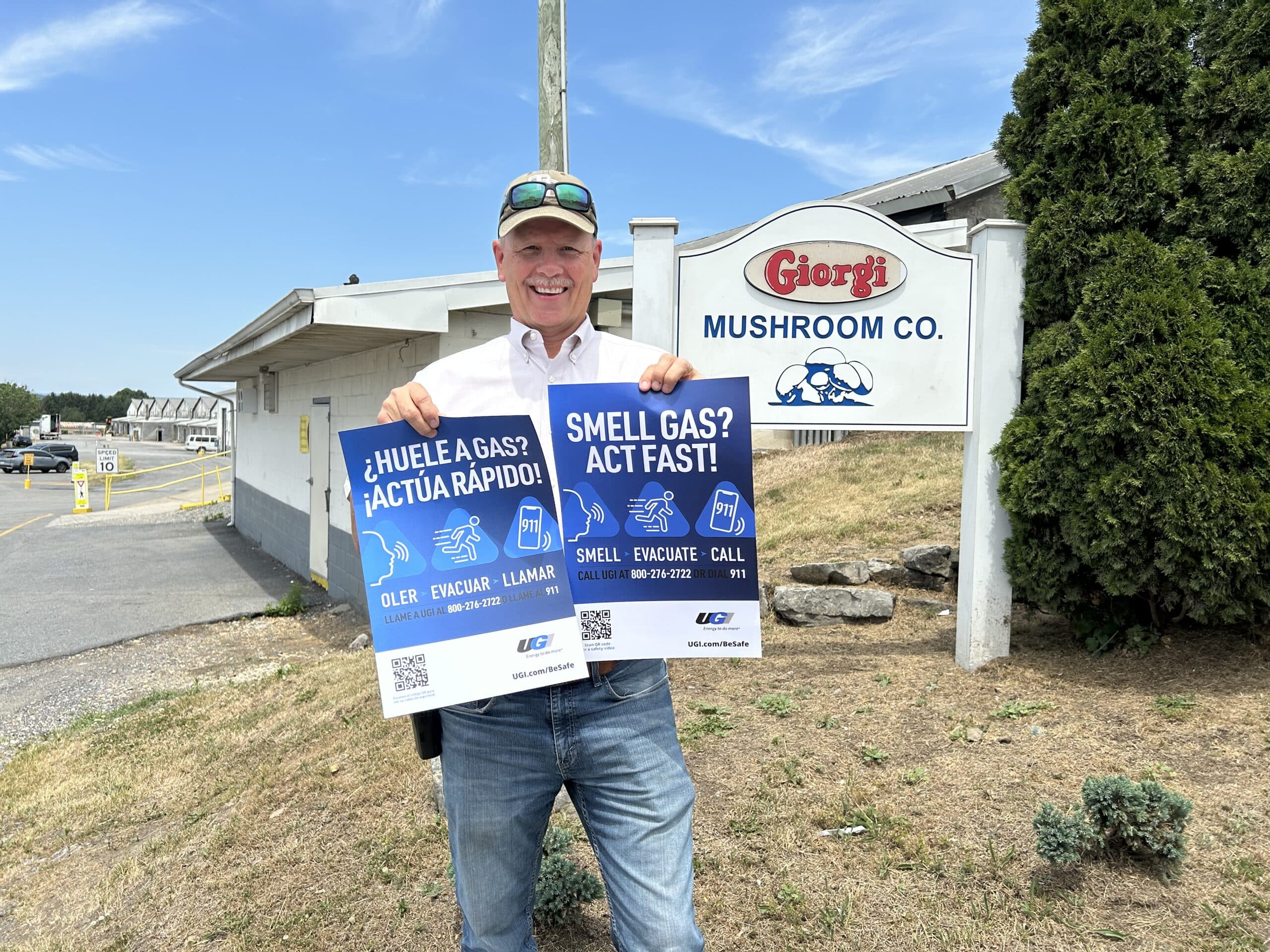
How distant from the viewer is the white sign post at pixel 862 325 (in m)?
4.70

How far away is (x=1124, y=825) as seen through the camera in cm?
263

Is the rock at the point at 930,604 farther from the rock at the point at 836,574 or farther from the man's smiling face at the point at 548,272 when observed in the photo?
the man's smiling face at the point at 548,272

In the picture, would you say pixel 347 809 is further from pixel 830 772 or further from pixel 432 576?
pixel 432 576

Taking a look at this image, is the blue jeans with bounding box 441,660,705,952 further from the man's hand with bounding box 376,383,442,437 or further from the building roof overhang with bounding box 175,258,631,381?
→ the building roof overhang with bounding box 175,258,631,381

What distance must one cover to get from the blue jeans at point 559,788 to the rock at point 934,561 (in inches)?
189

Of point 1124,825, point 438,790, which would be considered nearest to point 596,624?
point 1124,825

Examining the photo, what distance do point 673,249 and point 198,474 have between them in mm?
37558

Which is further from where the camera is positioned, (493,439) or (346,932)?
(346,932)

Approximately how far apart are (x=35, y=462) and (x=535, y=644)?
50086 millimetres

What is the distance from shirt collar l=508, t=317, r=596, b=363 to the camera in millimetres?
1951

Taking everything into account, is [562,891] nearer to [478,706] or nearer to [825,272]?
[478,706]

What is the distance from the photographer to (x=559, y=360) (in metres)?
1.98

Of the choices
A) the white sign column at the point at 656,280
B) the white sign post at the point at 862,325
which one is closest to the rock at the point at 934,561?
the white sign post at the point at 862,325

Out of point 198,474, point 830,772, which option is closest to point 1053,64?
point 830,772
